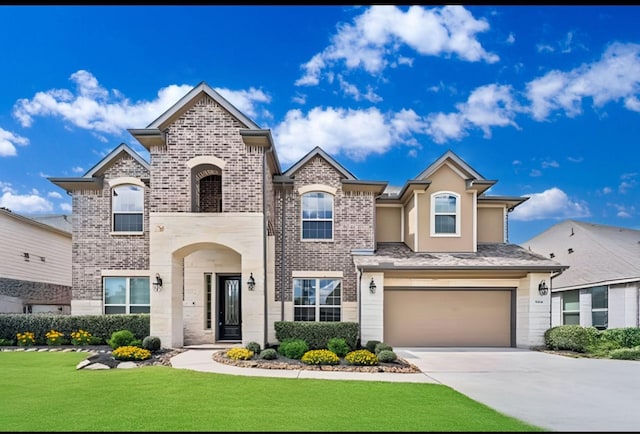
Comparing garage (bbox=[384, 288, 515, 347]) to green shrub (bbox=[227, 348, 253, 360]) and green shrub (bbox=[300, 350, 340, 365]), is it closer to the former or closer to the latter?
green shrub (bbox=[300, 350, 340, 365])

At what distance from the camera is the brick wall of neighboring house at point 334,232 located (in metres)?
17.3

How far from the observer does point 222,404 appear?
8.02 metres

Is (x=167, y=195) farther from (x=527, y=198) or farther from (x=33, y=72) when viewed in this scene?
(x=527, y=198)

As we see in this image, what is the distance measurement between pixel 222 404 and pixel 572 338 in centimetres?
1245

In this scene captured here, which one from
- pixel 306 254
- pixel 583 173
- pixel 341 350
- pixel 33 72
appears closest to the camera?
pixel 341 350

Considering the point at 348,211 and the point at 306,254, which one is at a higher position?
the point at 348,211

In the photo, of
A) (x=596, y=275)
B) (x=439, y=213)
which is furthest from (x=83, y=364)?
(x=596, y=275)

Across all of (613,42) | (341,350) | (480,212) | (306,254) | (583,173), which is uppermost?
(613,42)

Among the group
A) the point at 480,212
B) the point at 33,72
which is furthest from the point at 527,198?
the point at 33,72

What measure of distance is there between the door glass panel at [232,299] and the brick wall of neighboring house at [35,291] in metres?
10.0

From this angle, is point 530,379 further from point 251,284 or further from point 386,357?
point 251,284

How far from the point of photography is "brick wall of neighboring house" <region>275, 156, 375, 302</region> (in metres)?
17.3

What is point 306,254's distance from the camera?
1741 cm

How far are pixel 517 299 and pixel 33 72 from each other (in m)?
19.0
